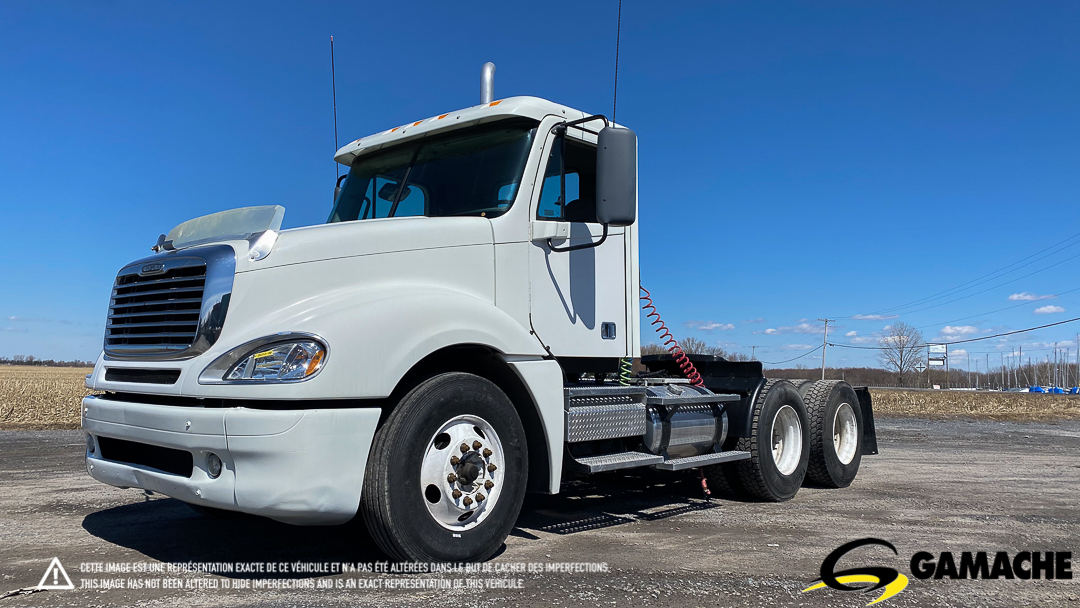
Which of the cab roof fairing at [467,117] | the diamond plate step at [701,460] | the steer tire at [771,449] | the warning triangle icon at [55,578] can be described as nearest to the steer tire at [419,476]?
the warning triangle icon at [55,578]

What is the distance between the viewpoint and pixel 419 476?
404 cm

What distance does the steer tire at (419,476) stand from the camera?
3.90m

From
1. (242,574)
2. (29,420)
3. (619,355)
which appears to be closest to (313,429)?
(242,574)

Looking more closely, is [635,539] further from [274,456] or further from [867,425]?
[867,425]

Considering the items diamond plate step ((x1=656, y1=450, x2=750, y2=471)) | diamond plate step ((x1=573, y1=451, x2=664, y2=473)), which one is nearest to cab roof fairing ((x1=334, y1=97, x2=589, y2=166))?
diamond plate step ((x1=573, y1=451, x2=664, y2=473))

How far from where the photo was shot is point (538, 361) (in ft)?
→ 16.2

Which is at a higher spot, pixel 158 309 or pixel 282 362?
pixel 158 309

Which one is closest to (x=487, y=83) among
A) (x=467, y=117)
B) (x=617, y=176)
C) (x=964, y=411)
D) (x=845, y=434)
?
(x=467, y=117)

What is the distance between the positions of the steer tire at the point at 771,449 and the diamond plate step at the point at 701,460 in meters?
0.18

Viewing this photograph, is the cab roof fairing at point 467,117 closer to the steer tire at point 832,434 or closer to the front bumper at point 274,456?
the front bumper at point 274,456

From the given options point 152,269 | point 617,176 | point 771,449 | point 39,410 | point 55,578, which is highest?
point 617,176

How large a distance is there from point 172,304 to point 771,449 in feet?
17.5

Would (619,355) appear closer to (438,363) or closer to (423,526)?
(438,363)

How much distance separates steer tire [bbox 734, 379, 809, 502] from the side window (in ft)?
9.10
